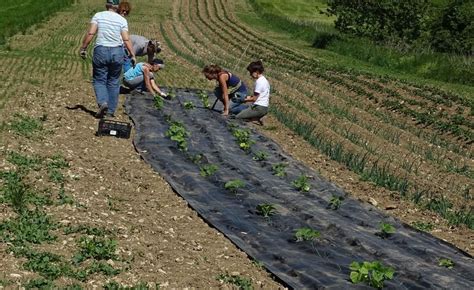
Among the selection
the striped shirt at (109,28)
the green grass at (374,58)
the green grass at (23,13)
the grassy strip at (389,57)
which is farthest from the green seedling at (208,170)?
the grassy strip at (389,57)

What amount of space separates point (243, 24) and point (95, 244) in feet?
112

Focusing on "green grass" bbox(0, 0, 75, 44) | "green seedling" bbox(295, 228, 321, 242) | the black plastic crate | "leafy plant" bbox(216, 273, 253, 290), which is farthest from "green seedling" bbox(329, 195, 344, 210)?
"green grass" bbox(0, 0, 75, 44)

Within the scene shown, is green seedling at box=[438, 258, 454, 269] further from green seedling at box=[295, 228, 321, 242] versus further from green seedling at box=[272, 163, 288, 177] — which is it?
green seedling at box=[272, 163, 288, 177]

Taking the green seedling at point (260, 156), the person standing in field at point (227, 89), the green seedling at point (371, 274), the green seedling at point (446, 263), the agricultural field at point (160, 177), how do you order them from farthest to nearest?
the person standing in field at point (227, 89) < the green seedling at point (260, 156) < the green seedling at point (446, 263) < the agricultural field at point (160, 177) < the green seedling at point (371, 274)

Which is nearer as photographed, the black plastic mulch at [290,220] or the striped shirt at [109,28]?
the black plastic mulch at [290,220]

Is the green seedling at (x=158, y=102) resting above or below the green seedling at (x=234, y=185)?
below

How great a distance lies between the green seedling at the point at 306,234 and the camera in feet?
24.0

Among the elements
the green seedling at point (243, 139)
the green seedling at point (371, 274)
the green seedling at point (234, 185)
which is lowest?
the green seedling at point (243, 139)

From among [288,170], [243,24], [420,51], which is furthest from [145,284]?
[243,24]

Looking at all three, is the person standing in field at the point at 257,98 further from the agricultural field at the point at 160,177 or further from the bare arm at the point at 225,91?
the agricultural field at the point at 160,177

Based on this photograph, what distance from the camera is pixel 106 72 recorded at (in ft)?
39.5

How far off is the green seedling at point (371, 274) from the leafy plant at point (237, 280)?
0.87 m

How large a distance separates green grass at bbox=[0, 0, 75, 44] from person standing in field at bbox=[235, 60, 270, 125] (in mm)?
12033

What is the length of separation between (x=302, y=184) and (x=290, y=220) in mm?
1380
